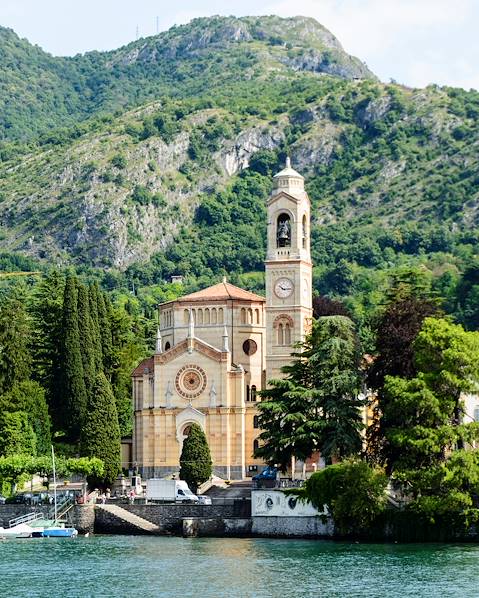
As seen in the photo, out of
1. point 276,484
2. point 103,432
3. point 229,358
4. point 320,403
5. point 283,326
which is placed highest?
point 283,326

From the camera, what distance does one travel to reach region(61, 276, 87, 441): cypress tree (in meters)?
111

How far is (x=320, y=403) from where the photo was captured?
9275 cm

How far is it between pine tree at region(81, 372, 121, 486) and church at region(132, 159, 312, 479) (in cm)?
699

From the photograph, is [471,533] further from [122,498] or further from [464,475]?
[122,498]

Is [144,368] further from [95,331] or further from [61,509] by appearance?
[61,509]

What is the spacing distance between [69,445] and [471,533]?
1374 inches

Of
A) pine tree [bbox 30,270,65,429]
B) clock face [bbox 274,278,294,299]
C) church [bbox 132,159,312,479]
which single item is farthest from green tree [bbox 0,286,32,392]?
clock face [bbox 274,278,294,299]

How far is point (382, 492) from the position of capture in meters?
84.6

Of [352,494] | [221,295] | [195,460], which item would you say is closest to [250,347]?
[221,295]

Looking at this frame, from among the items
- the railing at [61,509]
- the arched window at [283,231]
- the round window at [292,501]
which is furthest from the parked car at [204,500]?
the arched window at [283,231]

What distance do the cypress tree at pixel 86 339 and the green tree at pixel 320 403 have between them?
19271mm

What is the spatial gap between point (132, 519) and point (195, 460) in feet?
31.9

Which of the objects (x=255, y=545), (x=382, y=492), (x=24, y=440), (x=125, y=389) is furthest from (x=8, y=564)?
(x=125, y=389)

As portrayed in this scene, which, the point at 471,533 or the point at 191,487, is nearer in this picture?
the point at 471,533
